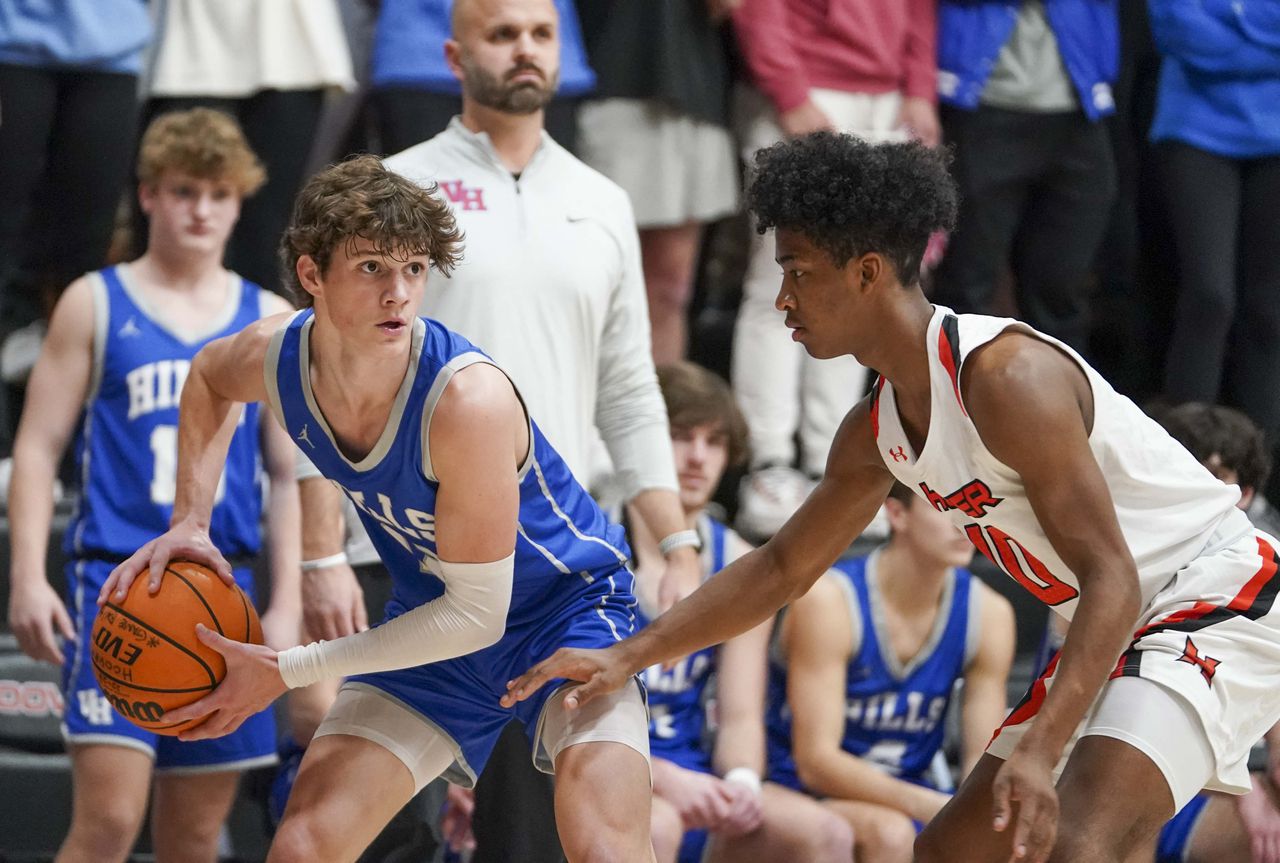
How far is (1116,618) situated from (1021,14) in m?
3.25

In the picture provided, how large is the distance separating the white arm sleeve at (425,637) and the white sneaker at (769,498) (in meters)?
2.12

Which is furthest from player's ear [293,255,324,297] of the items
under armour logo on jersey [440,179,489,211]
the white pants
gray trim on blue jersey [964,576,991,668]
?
the white pants

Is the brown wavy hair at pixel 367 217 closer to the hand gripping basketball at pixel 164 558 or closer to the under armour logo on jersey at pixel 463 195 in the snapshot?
the hand gripping basketball at pixel 164 558

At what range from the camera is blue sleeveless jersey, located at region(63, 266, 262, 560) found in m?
4.39

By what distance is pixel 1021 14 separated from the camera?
5.72 m

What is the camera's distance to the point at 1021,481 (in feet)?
10.3

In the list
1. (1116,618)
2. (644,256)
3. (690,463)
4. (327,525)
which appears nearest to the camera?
(1116,618)

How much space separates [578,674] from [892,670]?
1610 millimetres

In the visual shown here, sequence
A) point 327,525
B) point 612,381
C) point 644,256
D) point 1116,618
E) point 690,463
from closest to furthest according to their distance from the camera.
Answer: point 1116,618, point 327,525, point 612,381, point 690,463, point 644,256

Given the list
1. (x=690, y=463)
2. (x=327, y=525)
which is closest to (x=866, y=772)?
(x=690, y=463)

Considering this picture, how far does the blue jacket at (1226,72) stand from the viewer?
5.71 metres

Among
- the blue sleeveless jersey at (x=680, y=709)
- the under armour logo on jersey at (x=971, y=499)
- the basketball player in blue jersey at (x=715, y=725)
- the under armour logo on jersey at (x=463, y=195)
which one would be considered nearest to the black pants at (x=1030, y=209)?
the basketball player in blue jersey at (x=715, y=725)

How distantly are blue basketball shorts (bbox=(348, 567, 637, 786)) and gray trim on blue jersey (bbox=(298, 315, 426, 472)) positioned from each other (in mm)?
459

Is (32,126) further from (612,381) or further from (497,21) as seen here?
(612,381)
